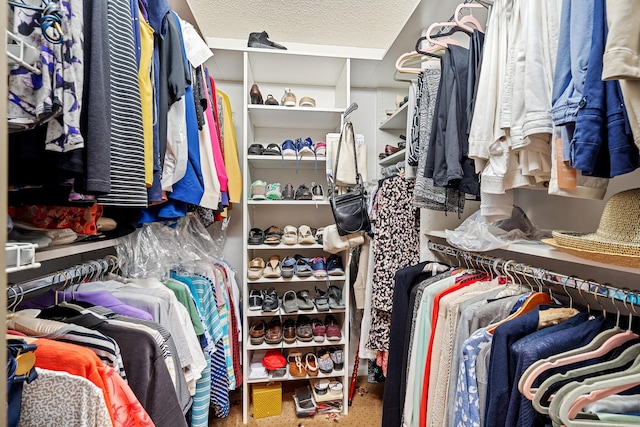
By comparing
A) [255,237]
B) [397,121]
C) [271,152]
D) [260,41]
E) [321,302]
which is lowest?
[321,302]

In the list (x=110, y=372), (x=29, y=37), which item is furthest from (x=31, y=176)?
(x=110, y=372)

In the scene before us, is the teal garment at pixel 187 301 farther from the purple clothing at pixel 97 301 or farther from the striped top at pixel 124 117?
the striped top at pixel 124 117

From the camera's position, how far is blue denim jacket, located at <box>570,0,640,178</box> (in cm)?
49

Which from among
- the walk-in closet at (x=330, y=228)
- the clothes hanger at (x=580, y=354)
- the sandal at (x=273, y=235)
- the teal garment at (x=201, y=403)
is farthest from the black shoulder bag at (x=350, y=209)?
the clothes hanger at (x=580, y=354)

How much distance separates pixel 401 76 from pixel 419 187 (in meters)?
0.80

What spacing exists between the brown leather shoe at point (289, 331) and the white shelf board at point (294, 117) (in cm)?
129

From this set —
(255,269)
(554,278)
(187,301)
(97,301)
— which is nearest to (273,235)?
(255,269)

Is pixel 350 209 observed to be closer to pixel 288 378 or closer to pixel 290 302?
pixel 290 302

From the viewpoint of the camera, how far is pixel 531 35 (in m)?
0.70

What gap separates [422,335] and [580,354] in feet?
1.55

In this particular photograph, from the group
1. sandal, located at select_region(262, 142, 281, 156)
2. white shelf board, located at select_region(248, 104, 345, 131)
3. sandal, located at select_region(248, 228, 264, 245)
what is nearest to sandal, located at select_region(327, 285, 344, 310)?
sandal, located at select_region(248, 228, 264, 245)

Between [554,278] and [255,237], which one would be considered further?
[255,237]

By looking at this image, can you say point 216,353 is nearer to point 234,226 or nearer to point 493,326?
point 234,226

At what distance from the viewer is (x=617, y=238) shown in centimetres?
63
